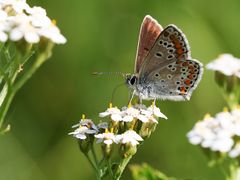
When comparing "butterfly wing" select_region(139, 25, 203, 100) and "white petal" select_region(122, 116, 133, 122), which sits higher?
"white petal" select_region(122, 116, 133, 122)

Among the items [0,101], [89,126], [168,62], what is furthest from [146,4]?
[0,101]

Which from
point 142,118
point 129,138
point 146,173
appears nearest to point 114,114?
point 142,118

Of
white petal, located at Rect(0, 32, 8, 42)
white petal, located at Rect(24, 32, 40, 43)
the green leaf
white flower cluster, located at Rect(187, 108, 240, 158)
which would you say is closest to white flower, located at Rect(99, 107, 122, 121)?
the green leaf

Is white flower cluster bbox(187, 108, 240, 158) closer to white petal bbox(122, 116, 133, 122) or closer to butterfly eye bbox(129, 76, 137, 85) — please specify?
white petal bbox(122, 116, 133, 122)

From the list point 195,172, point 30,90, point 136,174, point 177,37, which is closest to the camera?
point 136,174

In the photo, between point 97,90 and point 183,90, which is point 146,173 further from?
point 97,90

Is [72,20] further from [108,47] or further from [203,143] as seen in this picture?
[203,143]
